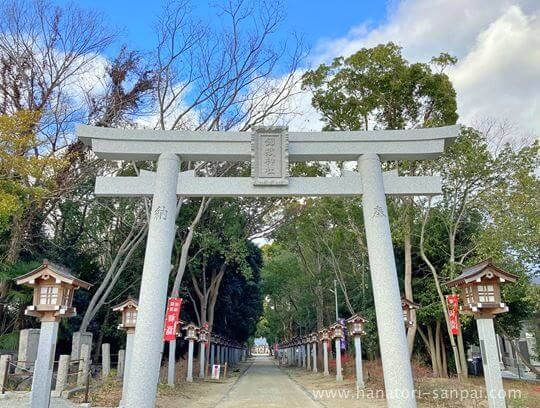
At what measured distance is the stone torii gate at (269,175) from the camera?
7566mm

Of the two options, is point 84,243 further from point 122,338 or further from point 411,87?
point 411,87

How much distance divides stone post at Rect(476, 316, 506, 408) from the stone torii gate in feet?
6.09

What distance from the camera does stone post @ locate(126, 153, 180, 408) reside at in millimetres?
6816

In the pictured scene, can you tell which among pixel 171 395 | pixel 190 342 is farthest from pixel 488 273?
pixel 190 342

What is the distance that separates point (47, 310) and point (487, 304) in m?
8.16

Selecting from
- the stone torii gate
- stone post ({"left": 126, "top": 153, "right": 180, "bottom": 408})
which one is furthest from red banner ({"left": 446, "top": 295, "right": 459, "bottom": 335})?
stone post ({"left": 126, "top": 153, "right": 180, "bottom": 408})

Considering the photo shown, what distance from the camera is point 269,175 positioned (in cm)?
783

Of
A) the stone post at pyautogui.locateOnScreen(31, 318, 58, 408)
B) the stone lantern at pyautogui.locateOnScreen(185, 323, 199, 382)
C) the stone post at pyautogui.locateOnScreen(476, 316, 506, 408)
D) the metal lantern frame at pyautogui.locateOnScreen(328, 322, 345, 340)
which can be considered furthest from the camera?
the metal lantern frame at pyautogui.locateOnScreen(328, 322, 345, 340)

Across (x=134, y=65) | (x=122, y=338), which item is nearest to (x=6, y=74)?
(x=134, y=65)

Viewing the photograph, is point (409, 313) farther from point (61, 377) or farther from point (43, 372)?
point (43, 372)

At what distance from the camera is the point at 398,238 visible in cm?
1620

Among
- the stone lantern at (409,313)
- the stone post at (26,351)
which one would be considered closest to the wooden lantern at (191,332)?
the stone post at (26,351)

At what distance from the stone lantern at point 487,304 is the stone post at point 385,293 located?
160 centimetres

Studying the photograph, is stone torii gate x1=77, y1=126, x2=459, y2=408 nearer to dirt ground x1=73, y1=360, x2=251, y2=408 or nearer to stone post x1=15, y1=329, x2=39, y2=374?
dirt ground x1=73, y1=360, x2=251, y2=408
